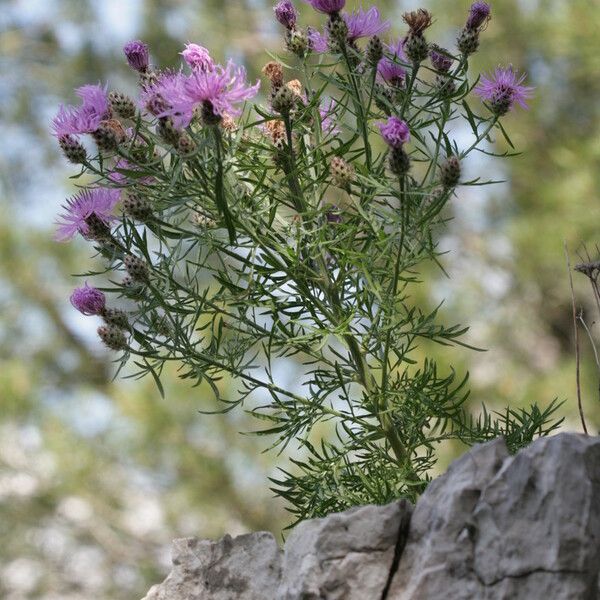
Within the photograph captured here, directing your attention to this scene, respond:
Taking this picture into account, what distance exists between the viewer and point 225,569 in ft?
2.81

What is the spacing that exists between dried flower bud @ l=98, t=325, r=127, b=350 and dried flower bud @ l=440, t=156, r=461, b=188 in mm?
293

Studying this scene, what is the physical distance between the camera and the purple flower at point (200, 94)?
73cm

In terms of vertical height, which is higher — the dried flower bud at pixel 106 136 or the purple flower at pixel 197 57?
the purple flower at pixel 197 57

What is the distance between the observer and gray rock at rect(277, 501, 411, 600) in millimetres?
718

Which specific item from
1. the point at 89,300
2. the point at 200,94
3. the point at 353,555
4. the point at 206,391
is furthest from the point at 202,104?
the point at 206,391

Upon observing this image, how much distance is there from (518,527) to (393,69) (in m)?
0.41

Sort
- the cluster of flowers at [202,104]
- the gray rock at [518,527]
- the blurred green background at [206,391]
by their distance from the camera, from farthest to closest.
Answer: the blurred green background at [206,391] → the cluster of flowers at [202,104] → the gray rock at [518,527]

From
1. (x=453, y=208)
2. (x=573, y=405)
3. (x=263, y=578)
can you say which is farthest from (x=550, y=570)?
(x=453, y=208)

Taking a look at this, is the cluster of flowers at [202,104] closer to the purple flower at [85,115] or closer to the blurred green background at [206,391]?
the purple flower at [85,115]

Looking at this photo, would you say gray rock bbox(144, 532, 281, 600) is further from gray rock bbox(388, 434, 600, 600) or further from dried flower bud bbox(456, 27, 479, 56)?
dried flower bud bbox(456, 27, 479, 56)

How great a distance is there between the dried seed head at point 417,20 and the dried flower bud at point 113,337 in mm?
347

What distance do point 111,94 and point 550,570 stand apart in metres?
0.49

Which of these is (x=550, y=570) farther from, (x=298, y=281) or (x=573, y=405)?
(x=573, y=405)

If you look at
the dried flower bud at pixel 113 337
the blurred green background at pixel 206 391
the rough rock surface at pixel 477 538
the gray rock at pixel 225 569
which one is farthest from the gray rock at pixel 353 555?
the blurred green background at pixel 206 391
